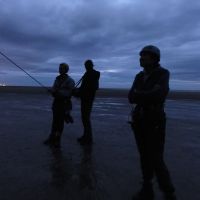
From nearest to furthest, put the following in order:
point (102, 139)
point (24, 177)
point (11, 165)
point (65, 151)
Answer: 1. point (24, 177)
2. point (11, 165)
3. point (65, 151)
4. point (102, 139)

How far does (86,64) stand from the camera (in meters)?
8.66

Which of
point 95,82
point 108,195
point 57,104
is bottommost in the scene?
point 108,195

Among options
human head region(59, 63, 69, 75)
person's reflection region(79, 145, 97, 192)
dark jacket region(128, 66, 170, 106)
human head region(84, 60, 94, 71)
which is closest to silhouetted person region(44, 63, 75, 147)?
human head region(59, 63, 69, 75)

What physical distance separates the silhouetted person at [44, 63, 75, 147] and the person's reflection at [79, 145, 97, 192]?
1019 mm

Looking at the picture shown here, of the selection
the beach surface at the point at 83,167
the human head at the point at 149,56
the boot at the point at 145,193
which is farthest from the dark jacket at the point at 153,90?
the beach surface at the point at 83,167

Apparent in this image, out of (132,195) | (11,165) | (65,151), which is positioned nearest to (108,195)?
(132,195)

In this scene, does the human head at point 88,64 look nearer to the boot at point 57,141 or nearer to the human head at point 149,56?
the boot at point 57,141

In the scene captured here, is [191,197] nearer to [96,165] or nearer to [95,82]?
[96,165]

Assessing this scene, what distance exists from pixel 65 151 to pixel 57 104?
3.86ft

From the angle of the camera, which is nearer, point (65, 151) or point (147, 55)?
point (147, 55)

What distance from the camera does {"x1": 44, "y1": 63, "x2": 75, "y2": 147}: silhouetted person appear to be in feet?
27.3

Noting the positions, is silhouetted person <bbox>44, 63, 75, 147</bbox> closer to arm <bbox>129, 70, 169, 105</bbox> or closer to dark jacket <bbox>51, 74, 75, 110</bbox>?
dark jacket <bbox>51, 74, 75, 110</bbox>

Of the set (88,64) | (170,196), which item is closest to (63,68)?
(88,64)

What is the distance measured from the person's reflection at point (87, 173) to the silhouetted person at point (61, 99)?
40.1 inches
